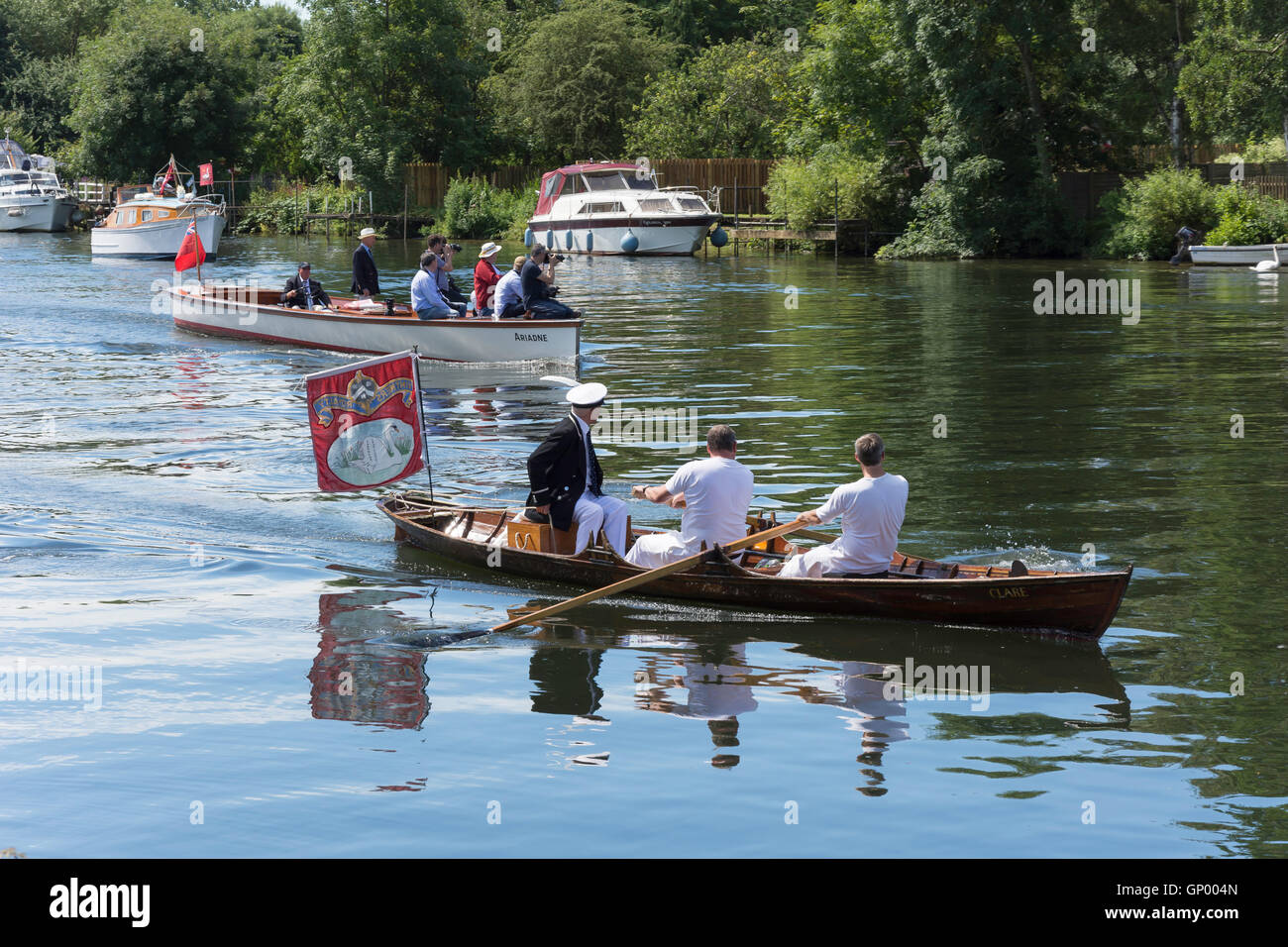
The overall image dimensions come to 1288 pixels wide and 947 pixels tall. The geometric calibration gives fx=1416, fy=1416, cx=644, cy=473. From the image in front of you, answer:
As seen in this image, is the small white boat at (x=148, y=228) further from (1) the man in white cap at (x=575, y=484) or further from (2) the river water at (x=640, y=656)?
(1) the man in white cap at (x=575, y=484)

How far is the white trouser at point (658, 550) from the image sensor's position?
10969 mm

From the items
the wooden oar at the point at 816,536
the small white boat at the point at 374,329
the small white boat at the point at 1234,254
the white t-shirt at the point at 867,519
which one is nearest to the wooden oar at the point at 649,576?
the white t-shirt at the point at 867,519

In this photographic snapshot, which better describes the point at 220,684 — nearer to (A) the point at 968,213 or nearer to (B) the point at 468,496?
(B) the point at 468,496

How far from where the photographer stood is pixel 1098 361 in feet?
77.1

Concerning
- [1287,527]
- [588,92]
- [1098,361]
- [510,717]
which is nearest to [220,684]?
[510,717]

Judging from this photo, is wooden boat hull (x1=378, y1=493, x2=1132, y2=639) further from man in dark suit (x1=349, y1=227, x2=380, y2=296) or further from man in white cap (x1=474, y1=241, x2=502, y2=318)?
man in dark suit (x1=349, y1=227, x2=380, y2=296)

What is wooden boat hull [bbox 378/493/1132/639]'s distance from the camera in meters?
9.67

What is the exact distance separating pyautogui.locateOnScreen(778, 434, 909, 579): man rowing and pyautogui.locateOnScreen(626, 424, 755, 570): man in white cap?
557 mm

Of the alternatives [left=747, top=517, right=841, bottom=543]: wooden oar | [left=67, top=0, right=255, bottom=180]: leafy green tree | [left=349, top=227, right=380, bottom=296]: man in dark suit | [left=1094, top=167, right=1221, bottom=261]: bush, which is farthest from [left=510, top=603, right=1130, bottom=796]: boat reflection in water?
[left=67, top=0, right=255, bottom=180]: leafy green tree

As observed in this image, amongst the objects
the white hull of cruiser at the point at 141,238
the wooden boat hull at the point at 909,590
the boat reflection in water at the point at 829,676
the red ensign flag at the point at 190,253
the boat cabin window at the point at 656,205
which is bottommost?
the boat reflection in water at the point at 829,676

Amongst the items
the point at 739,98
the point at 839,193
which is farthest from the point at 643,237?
the point at 739,98

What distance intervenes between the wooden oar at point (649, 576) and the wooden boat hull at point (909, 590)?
6.2 inches

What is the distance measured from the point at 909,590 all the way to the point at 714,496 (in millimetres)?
1596

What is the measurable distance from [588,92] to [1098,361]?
43359 millimetres
